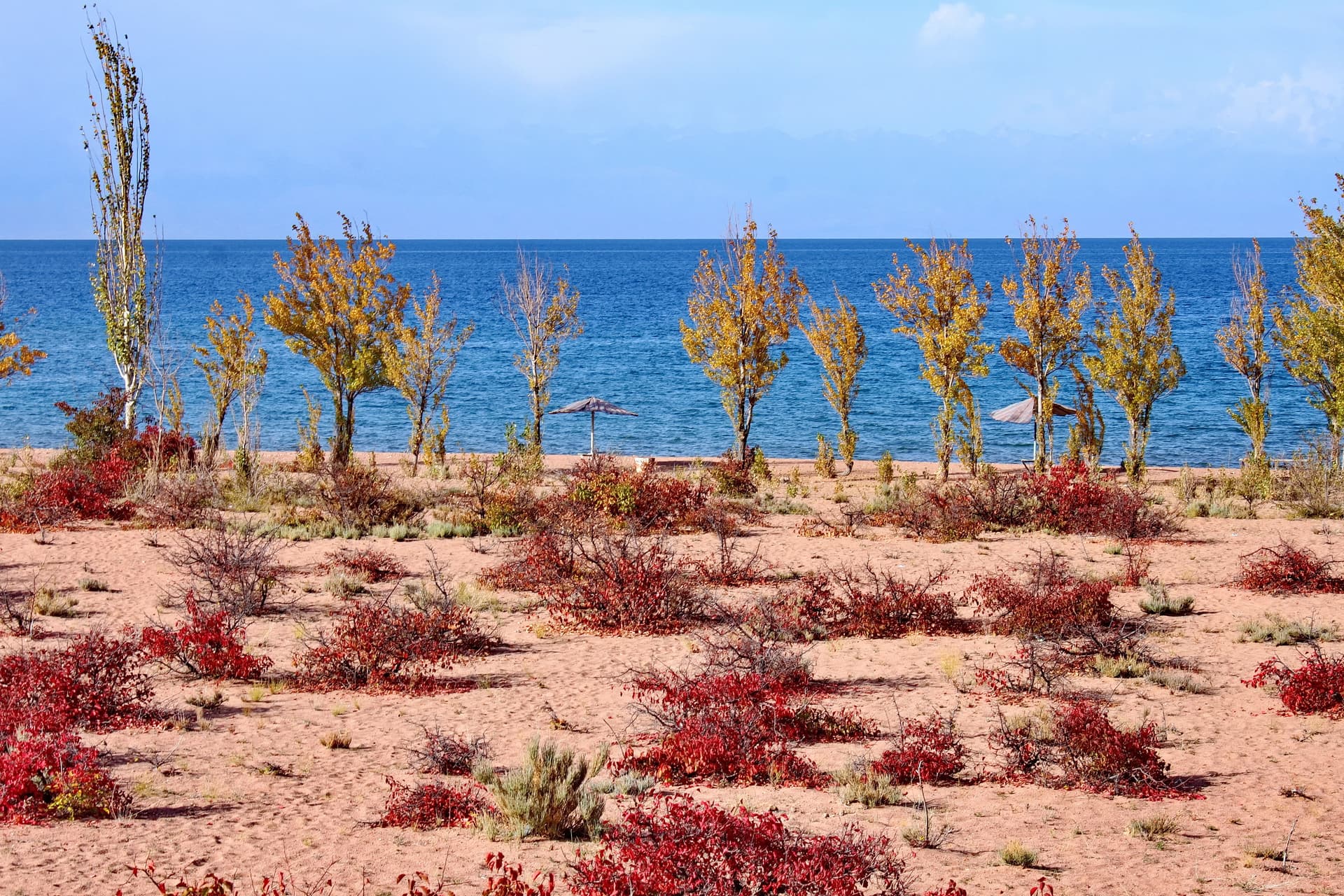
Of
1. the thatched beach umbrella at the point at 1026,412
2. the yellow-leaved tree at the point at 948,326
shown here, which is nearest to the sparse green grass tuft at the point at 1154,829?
the yellow-leaved tree at the point at 948,326

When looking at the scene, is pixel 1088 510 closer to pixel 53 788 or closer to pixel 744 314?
pixel 744 314

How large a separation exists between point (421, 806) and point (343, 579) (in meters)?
7.80

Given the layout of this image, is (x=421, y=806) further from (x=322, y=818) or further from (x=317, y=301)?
(x=317, y=301)

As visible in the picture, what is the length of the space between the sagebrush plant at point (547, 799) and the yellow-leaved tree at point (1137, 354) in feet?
66.2

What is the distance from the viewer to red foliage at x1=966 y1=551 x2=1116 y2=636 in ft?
41.7

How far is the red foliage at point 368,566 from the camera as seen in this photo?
15.9 m

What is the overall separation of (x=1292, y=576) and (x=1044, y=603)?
15.2ft

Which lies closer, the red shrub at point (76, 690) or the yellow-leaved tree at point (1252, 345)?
the red shrub at point (76, 690)

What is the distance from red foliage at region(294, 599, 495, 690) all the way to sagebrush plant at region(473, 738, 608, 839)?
368 cm

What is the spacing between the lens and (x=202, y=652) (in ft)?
37.4

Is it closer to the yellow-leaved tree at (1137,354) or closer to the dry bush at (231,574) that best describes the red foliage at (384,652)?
the dry bush at (231,574)

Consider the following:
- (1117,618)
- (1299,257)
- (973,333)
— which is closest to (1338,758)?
(1117,618)

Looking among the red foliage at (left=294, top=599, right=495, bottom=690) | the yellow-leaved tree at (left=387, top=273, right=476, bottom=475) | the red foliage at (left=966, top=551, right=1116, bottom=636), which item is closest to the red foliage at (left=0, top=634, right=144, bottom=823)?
the red foliage at (left=294, top=599, right=495, bottom=690)

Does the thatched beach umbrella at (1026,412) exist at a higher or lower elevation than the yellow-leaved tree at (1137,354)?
lower
